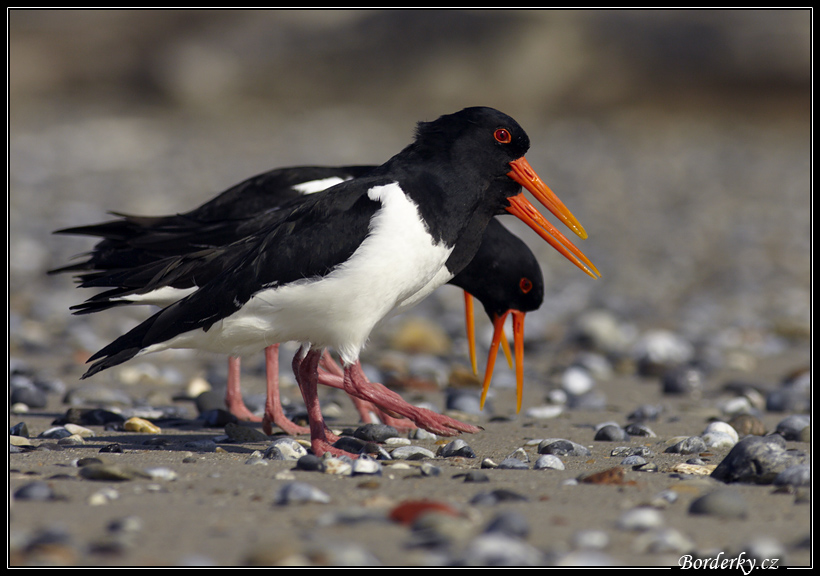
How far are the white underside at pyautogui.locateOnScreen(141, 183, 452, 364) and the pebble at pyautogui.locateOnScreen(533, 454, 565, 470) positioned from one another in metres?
1.08

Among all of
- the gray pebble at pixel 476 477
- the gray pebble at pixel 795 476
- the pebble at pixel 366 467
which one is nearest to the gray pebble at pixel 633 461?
the gray pebble at pixel 795 476

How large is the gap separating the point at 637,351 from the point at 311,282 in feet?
14.5

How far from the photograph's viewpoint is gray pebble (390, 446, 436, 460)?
4.23 meters

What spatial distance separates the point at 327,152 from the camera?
2173cm

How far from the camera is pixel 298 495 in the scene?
3178 mm

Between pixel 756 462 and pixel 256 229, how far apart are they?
10.3ft

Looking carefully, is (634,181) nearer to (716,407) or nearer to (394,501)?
(716,407)

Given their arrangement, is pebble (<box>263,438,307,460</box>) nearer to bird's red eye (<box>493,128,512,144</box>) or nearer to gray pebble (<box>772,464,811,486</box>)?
bird's red eye (<box>493,128,512,144</box>)

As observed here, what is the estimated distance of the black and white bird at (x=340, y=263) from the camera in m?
4.23

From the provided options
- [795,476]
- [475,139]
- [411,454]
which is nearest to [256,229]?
[475,139]

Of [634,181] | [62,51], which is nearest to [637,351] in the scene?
[634,181]

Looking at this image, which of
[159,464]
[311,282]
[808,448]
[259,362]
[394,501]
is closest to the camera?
[394,501]

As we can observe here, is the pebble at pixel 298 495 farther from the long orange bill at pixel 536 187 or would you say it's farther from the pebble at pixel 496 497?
the long orange bill at pixel 536 187

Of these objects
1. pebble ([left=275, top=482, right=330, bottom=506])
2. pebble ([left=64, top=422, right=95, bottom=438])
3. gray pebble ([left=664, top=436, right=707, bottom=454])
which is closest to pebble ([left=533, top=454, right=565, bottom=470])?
gray pebble ([left=664, top=436, right=707, bottom=454])
